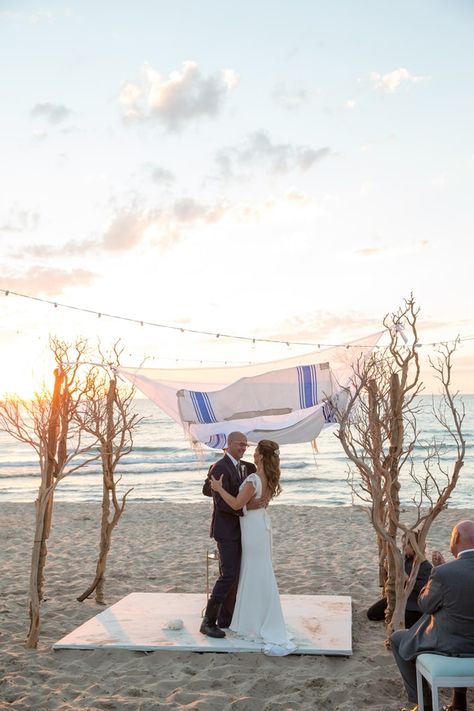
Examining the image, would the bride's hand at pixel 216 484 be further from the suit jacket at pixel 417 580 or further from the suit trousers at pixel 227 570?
the suit jacket at pixel 417 580

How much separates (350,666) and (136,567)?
4.35 meters

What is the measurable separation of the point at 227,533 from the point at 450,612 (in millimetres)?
2001

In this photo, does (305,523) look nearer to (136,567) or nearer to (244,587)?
(136,567)

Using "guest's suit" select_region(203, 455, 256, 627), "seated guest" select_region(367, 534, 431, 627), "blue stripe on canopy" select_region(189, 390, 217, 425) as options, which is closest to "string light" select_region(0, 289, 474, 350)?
"blue stripe on canopy" select_region(189, 390, 217, 425)

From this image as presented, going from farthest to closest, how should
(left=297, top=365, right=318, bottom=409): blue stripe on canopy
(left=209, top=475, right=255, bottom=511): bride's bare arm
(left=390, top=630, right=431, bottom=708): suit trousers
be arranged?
(left=297, top=365, right=318, bottom=409): blue stripe on canopy, (left=209, top=475, right=255, bottom=511): bride's bare arm, (left=390, top=630, right=431, bottom=708): suit trousers

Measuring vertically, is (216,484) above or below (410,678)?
above

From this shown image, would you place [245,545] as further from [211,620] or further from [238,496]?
[211,620]

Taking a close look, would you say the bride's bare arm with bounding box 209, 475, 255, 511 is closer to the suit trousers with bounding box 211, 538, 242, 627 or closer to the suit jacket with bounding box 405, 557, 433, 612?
the suit trousers with bounding box 211, 538, 242, 627

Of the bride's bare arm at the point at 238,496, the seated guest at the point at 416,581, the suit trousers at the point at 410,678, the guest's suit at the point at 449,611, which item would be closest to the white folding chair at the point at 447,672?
the guest's suit at the point at 449,611

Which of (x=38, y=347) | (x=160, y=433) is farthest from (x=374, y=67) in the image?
(x=160, y=433)

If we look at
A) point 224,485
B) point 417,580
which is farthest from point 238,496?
point 417,580

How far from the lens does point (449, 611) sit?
3336 mm

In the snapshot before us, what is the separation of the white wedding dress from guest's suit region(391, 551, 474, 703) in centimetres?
152

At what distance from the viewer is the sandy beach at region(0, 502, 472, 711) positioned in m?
3.95
